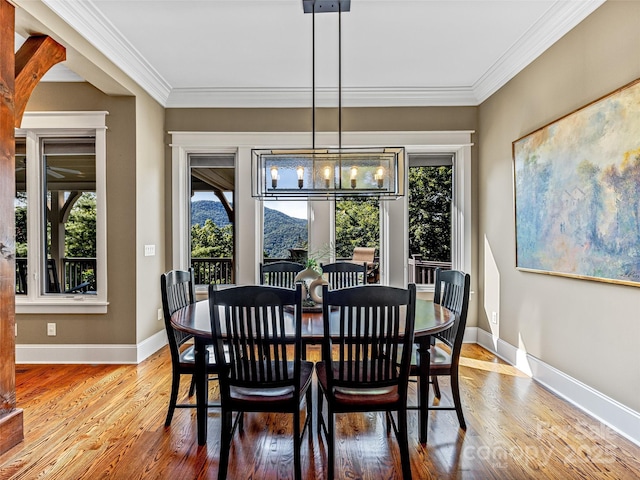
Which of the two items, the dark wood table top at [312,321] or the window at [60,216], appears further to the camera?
the window at [60,216]

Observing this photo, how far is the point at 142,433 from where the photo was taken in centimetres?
241

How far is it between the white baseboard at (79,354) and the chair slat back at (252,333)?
7.45ft

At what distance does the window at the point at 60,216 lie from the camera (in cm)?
376

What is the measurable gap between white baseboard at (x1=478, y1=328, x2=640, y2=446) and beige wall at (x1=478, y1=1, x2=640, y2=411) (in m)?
0.05

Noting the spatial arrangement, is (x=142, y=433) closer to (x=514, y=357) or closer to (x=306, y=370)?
(x=306, y=370)

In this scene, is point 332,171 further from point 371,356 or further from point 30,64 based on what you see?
point 30,64

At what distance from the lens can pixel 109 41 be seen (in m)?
3.10

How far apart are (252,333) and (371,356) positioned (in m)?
0.60

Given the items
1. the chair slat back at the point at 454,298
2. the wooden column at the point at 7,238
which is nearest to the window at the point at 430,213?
the chair slat back at the point at 454,298

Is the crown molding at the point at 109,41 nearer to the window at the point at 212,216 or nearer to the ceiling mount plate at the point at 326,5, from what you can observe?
the window at the point at 212,216

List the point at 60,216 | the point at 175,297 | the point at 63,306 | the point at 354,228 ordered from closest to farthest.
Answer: the point at 175,297, the point at 63,306, the point at 60,216, the point at 354,228

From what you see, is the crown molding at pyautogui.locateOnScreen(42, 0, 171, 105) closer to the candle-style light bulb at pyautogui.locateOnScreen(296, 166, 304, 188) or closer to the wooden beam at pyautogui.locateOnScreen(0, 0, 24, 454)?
the wooden beam at pyautogui.locateOnScreen(0, 0, 24, 454)

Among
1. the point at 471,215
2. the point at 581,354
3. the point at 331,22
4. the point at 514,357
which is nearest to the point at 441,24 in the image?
the point at 331,22

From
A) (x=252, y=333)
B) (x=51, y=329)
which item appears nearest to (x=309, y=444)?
(x=252, y=333)
